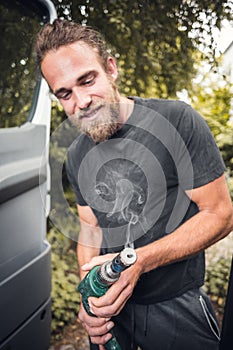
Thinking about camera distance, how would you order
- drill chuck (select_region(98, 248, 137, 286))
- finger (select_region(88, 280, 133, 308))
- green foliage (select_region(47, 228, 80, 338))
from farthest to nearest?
green foliage (select_region(47, 228, 80, 338)), finger (select_region(88, 280, 133, 308)), drill chuck (select_region(98, 248, 137, 286))

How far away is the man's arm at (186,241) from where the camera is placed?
142 cm

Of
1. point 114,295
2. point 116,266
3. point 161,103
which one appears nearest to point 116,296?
point 114,295

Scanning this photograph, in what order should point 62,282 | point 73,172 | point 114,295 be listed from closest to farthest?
point 114,295
point 73,172
point 62,282

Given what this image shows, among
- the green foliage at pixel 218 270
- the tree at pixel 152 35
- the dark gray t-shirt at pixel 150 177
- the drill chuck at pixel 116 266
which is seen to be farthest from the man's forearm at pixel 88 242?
the tree at pixel 152 35

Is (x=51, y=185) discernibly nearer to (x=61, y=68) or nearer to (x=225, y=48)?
(x=61, y=68)

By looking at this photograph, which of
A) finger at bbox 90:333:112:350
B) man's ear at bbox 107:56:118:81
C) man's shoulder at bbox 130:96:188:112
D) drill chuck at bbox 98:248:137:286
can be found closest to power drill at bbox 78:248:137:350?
drill chuck at bbox 98:248:137:286

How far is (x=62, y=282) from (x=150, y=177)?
86 centimetres

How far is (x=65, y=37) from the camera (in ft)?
4.75

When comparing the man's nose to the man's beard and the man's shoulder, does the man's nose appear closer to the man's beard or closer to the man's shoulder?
the man's beard

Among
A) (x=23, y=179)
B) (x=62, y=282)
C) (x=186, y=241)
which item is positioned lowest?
(x=62, y=282)

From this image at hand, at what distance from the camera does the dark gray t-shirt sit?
4.67 ft

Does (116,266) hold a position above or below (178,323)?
above

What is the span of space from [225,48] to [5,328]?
126 centimetres

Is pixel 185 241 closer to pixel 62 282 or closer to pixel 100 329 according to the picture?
pixel 100 329
